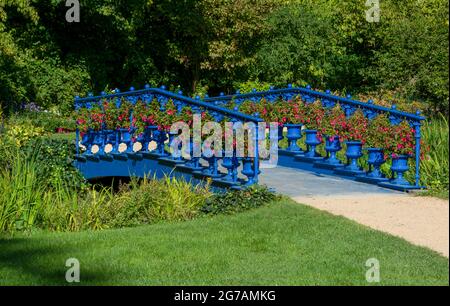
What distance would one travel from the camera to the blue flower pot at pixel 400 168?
12008 mm

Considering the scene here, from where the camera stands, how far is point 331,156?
45.2 feet

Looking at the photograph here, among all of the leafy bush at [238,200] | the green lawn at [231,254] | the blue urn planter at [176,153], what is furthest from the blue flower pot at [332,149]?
the green lawn at [231,254]

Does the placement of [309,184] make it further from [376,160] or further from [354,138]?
A: [354,138]

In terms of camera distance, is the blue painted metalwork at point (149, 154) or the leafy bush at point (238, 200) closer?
the leafy bush at point (238, 200)

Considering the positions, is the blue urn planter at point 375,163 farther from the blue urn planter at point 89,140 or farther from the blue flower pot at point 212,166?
the blue urn planter at point 89,140

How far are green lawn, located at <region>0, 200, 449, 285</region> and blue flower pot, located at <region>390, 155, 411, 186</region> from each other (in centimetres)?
227

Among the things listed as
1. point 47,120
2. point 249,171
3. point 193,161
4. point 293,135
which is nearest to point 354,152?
point 293,135

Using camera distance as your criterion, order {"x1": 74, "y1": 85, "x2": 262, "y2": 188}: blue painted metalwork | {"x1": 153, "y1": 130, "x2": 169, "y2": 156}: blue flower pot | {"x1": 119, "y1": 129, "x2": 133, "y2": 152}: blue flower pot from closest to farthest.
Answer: {"x1": 74, "y1": 85, "x2": 262, "y2": 188}: blue painted metalwork → {"x1": 153, "y1": 130, "x2": 169, "y2": 156}: blue flower pot → {"x1": 119, "y1": 129, "x2": 133, "y2": 152}: blue flower pot

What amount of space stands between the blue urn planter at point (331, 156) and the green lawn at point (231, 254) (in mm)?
3267

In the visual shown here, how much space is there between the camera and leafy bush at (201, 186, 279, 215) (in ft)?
35.8

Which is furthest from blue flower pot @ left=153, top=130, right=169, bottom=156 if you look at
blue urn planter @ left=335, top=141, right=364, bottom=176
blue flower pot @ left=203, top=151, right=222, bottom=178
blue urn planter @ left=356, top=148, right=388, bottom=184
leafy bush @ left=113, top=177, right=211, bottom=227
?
blue urn planter @ left=356, top=148, right=388, bottom=184

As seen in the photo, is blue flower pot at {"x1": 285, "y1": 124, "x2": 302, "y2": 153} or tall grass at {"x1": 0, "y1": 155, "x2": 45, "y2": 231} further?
blue flower pot at {"x1": 285, "y1": 124, "x2": 302, "y2": 153}

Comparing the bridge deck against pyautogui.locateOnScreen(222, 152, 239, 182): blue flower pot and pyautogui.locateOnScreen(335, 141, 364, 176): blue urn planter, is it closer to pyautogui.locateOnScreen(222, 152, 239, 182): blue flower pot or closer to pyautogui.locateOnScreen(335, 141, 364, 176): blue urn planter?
pyautogui.locateOnScreen(335, 141, 364, 176): blue urn planter
